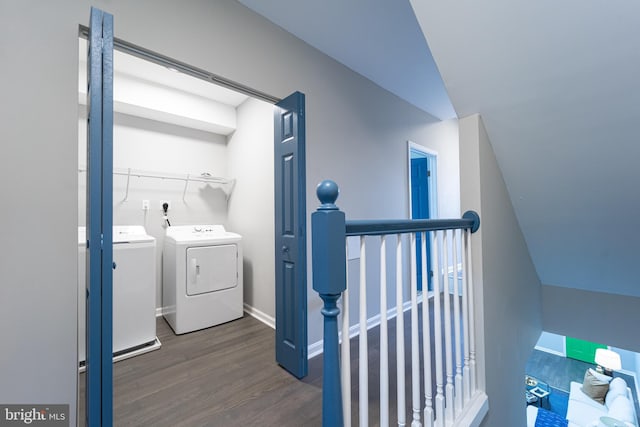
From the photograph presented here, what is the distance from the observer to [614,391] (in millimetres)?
4562

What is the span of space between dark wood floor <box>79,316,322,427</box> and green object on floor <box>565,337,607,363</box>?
7531mm

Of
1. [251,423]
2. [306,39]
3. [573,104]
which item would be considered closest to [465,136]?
[573,104]

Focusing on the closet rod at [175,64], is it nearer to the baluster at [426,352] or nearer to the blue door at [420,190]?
the baluster at [426,352]

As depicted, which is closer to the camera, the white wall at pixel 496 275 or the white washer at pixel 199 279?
the white wall at pixel 496 275

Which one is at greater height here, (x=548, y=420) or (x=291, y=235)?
(x=291, y=235)

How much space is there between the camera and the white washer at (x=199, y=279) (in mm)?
2586

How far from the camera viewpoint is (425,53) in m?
2.40

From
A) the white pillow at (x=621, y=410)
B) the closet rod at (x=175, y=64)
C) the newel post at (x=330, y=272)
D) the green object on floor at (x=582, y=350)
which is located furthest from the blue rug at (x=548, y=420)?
the closet rod at (x=175, y=64)

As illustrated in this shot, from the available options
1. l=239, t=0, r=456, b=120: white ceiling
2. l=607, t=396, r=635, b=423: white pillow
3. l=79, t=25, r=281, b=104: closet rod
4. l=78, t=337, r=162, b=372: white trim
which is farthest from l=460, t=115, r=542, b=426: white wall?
l=607, t=396, r=635, b=423: white pillow

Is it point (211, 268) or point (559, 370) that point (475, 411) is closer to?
point (211, 268)

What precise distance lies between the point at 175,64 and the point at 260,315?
2.48 m

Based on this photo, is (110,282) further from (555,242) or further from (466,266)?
(555,242)

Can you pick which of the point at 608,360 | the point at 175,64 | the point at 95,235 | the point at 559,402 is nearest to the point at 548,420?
the point at 559,402

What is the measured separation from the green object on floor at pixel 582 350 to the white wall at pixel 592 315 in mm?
5224
